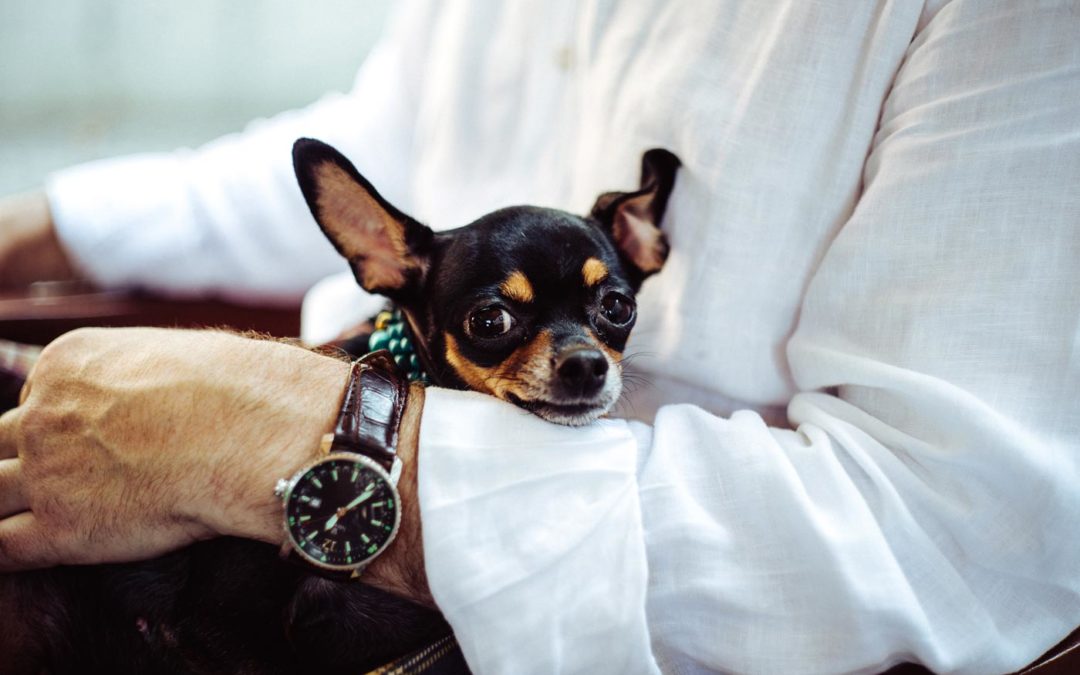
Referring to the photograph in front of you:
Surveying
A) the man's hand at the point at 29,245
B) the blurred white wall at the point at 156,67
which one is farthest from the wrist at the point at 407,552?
the blurred white wall at the point at 156,67

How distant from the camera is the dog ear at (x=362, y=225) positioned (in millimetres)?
974

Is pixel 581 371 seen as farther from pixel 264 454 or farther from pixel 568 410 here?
pixel 264 454

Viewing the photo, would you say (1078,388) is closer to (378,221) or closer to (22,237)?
(378,221)

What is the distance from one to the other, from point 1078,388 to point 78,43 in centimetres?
277

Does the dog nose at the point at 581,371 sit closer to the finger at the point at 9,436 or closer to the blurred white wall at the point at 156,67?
the finger at the point at 9,436

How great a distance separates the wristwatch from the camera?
0.72m

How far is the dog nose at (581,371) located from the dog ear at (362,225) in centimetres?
31

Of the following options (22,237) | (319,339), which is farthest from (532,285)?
(22,237)

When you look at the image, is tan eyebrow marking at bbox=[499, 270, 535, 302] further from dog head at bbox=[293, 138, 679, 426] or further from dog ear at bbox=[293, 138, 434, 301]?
dog ear at bbox=[293, 138, 434, 301]

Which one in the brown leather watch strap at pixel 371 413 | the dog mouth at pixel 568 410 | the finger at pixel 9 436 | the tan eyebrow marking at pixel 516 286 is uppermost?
the tan eyebrow marking at pixel 516 286

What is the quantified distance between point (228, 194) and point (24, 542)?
0.80 meters

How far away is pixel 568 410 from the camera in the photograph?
952 mm

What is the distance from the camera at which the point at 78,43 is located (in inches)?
93.4

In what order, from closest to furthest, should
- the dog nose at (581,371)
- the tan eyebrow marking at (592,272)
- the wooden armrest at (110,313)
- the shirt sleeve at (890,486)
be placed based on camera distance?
the shirt sleeve at (890,486), the dog nose at (581,371), the tan eyebrow marking at (592,272), the wooden armrest at (110,313)
